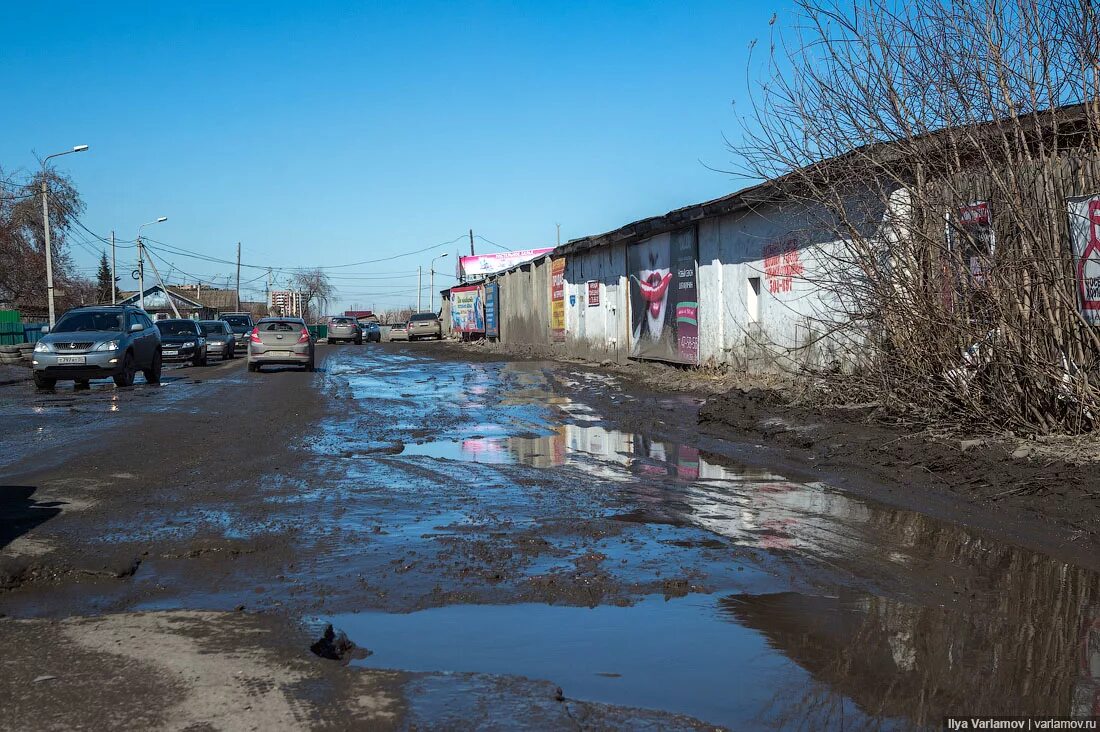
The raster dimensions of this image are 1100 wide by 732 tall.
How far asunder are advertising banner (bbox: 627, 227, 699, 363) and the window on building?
2516 millimetres

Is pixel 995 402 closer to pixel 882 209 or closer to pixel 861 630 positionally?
pixel 882 209

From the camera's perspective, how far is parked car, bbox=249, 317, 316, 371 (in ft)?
81.1

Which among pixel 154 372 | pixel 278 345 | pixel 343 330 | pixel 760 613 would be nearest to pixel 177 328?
pixel 278 345

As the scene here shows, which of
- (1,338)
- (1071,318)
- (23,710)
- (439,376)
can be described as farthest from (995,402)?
(1,338)

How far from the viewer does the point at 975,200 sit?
9.07 metres

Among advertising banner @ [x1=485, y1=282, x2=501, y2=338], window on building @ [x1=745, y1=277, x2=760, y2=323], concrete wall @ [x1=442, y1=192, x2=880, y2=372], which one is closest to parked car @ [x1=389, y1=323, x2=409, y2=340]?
advertising banner @ [x1=485, y1=282, x2=501, y2=338]

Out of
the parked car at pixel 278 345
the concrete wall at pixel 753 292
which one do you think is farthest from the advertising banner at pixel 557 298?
the parked car at pixel 278 345

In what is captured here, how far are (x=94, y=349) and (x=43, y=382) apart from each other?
1313mm

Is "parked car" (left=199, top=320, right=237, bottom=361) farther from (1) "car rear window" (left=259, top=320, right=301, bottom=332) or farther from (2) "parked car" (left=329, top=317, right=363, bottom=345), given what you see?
(2) "parked car" (left=329, top=317, right=363, bottom=345)

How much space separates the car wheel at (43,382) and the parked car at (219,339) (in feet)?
43.5

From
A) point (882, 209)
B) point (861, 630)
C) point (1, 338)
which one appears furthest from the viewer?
point (1, 338)

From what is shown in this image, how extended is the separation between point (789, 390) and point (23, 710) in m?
11.5

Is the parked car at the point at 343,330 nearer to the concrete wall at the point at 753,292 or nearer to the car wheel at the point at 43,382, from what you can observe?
the concrete wall at the point at 753,292

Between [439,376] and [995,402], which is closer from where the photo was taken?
[995,402]
